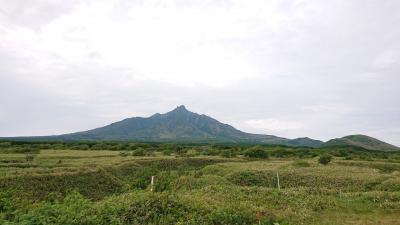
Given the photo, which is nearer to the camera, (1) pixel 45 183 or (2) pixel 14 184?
(2) pixel 14 184

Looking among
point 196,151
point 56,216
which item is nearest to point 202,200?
point 56,216

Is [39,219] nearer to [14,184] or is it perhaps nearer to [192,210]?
[192,210]

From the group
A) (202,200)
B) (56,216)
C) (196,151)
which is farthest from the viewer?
(196,151)

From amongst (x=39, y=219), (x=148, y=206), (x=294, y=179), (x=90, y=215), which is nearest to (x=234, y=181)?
(x=294, y=179)

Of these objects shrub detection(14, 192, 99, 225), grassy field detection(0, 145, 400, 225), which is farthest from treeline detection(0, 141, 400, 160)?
shrub detection(14, 192, 99, 225)

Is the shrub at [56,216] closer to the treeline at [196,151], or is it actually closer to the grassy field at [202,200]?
the grassy field at [202,200]

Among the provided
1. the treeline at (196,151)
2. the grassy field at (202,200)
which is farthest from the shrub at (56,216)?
the treeline at (196,151)

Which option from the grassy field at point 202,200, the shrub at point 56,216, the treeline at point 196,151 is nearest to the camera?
the shrub at point 56,216

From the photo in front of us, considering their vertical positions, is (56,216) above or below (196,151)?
below

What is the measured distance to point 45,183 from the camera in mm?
28422

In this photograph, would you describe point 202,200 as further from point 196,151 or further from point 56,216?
point 196,151

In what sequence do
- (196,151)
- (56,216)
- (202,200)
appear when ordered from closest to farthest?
(56,216), (202,200), (196,151)

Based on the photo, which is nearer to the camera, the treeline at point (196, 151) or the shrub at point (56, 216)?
the shrub at point (56, 216)

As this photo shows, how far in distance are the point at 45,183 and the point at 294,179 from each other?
20.5 metres
